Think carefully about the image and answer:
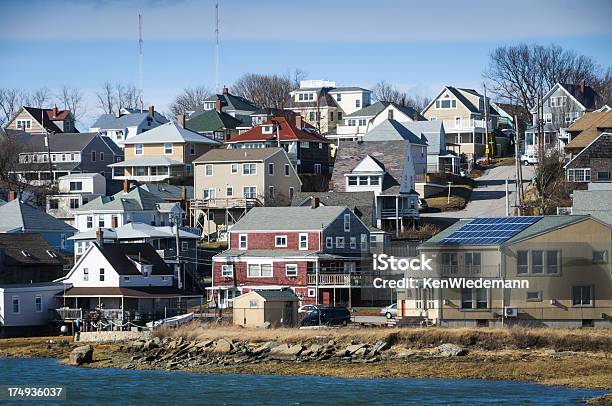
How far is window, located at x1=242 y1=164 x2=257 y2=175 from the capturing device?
95188mm

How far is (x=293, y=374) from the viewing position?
50.6 m

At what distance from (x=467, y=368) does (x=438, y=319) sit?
8.91 m

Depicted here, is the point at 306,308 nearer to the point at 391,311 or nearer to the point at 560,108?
the point at 391,311

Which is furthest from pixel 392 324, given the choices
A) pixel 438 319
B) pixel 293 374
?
pixel 293 374

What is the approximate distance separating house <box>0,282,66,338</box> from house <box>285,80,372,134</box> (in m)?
72.3

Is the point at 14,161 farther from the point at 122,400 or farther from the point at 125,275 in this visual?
the point at 122,400

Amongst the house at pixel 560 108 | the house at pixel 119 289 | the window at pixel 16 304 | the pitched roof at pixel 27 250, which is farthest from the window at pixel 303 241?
the house at pixel 560 108

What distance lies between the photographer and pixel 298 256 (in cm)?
7444

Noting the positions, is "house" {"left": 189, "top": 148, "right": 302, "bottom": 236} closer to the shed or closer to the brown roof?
the brown roof

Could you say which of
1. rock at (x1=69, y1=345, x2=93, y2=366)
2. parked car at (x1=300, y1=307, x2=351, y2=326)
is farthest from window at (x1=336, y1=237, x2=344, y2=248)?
rock at (x1=69, y1=345, x2=93, y2=366)

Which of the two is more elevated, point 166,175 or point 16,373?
point 166,175

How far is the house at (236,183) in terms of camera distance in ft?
303

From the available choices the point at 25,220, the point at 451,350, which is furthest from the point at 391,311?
the point at 25,220

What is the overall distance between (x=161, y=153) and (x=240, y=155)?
13441 millimetres
